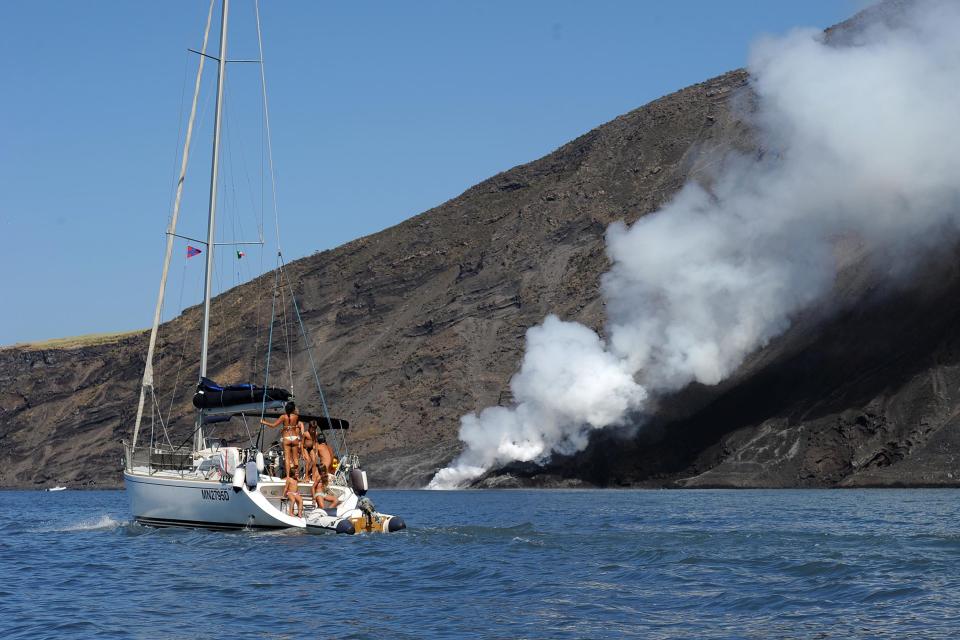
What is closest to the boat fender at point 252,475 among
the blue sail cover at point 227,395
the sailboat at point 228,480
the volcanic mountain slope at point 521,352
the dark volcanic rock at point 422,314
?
the sailboat at point 228,480

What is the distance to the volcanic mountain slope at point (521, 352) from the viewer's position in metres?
101

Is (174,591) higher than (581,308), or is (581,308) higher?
(581,308)

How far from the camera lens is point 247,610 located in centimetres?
2842

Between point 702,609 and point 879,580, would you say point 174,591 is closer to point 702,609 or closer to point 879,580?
point 702,609

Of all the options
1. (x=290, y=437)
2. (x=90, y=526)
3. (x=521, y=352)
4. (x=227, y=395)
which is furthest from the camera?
(x=521, y=352)

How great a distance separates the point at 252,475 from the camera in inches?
1689

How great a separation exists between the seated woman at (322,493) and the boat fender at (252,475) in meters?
2.25

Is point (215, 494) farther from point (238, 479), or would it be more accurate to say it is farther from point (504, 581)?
point (504, 581)

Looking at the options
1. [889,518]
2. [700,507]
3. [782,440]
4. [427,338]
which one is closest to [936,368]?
[782,440]

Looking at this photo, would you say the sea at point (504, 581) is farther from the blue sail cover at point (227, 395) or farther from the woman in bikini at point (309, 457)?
the blue sail cover at point (227, 395)

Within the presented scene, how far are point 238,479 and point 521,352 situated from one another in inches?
4000

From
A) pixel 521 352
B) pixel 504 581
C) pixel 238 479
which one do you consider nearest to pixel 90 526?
pixel 238 479

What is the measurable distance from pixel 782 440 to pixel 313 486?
66.7 meters

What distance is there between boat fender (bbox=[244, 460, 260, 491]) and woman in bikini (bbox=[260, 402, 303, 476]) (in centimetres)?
111
